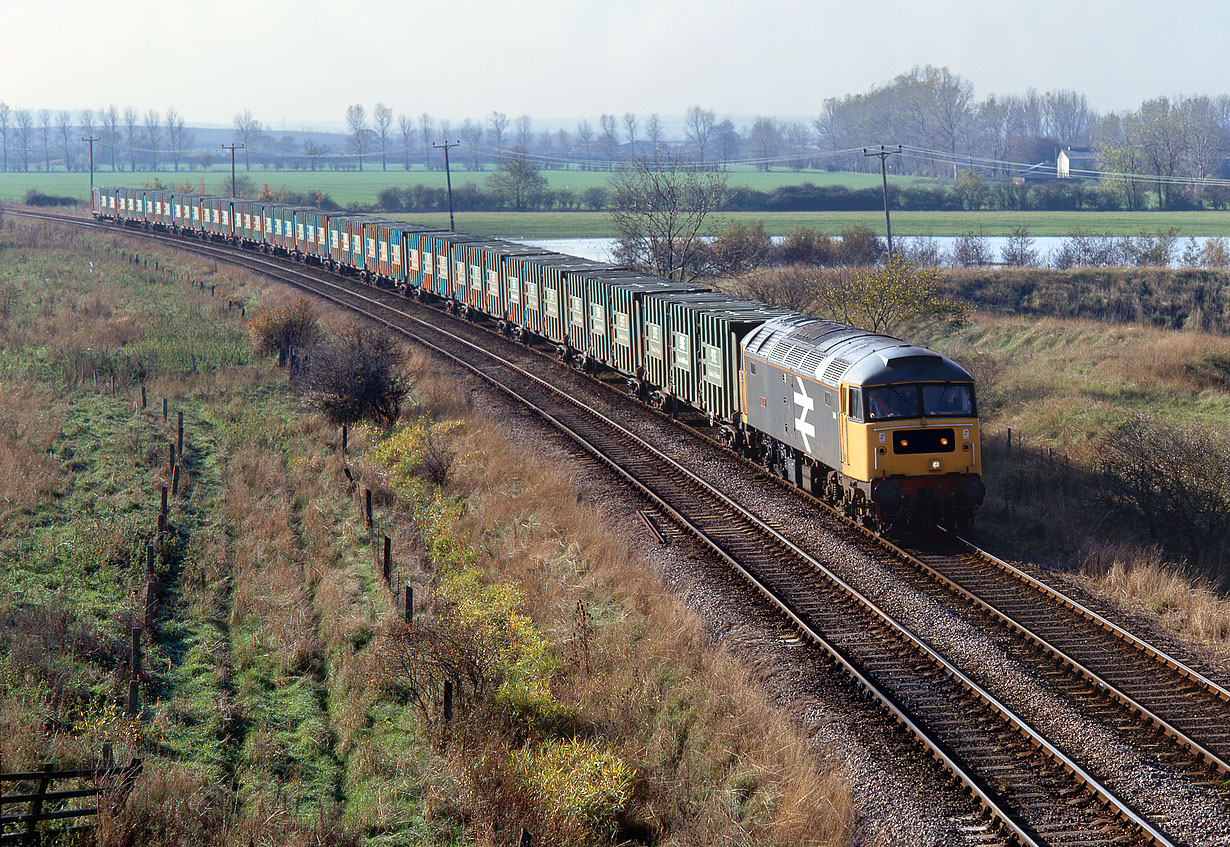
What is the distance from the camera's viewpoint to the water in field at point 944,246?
2726 inches

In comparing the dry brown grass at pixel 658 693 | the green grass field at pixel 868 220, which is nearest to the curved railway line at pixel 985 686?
the dry brown grass at pixel 658 693

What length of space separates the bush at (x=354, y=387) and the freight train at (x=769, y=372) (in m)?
6.66

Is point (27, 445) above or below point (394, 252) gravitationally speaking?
below

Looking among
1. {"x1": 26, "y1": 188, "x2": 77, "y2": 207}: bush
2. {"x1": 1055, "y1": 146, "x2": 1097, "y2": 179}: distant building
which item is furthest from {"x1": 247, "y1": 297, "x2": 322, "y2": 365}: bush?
{"x1": 1055, "y1": 146, "x2": 1097, "y2": 179}: distant building

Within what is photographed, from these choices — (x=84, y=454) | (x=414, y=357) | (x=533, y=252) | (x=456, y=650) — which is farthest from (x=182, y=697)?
(x=533, y=252)

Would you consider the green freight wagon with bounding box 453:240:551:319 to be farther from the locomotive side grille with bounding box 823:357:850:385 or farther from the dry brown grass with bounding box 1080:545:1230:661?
the dry brown grass with bounding box 1080:545:1230:661

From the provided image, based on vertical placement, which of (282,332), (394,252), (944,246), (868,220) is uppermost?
(868,220)

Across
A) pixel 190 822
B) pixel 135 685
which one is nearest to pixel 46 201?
pixel 135 685

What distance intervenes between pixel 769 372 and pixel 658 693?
9.42 meters

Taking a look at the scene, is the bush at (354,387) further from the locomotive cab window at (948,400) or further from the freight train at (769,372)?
the locomotive cab window at (948,400)

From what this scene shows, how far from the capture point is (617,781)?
10258 mm

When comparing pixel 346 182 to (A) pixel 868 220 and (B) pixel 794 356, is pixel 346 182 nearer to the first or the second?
(A) pixel 868 220

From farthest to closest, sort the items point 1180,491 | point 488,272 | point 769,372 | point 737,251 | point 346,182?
point 346,182 < point 737,251 < point 488,272 < point 769,372 < point 1180,491

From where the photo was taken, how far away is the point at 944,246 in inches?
2987
